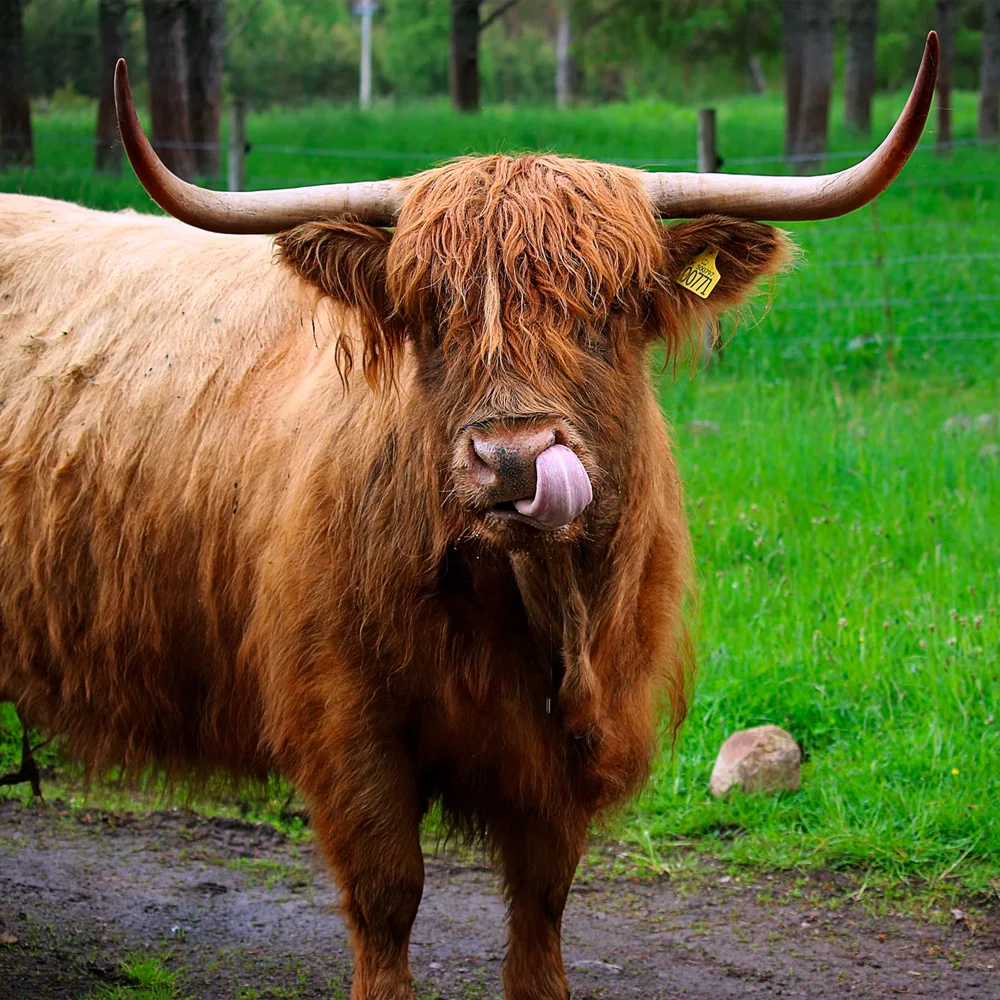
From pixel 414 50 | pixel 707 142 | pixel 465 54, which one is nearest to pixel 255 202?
pixel 707 142

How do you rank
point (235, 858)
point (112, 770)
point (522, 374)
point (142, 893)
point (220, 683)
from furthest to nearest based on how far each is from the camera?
1. point (235, 858)
2. point (142, 893)
3. point (112, 770)
4. point (220, 683)
5. point (522, 374)

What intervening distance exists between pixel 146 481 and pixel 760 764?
7.50ft

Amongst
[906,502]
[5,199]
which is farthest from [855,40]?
[5,199]

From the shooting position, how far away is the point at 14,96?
11906 mm

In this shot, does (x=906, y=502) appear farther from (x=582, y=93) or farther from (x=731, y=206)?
(x=582, y=93)

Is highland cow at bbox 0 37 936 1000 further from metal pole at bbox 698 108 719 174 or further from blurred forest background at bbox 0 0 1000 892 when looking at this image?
metal pole at bbox 698 108 719 174

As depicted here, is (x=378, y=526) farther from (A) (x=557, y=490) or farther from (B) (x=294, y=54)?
(B) (x=294, y=54)

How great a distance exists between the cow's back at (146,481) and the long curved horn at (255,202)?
0.47 metres

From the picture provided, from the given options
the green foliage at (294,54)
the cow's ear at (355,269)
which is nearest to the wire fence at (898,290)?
the cow's ear at (355,269)

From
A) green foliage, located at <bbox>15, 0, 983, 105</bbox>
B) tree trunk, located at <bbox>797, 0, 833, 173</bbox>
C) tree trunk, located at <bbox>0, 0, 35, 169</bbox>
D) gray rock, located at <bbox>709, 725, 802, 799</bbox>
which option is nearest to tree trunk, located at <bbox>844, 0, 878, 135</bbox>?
green foliage, located at <bbox>15, 0, 983, 105</bbox>

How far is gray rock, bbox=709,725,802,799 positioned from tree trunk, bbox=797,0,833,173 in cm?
1317

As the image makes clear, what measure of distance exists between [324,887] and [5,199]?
2.55m

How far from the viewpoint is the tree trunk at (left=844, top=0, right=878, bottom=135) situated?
821 inches

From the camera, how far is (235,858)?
4.64 meters
